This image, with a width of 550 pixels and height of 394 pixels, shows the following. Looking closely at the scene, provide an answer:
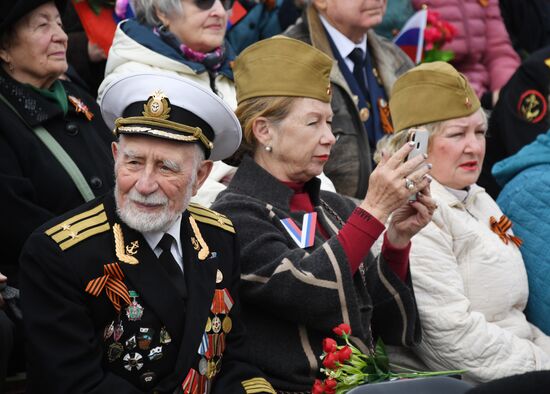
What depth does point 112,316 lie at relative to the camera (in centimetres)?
376

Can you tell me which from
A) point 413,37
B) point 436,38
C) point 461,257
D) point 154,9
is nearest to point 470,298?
point 461,257

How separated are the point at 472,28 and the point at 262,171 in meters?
4.14

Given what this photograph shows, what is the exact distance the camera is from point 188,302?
3.88 m

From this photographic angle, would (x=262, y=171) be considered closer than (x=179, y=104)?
No

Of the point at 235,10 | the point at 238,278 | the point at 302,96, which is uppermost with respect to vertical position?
the point at 302,96

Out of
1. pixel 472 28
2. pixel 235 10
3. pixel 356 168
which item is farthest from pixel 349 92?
pixel 472 28

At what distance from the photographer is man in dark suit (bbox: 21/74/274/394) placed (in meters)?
3.66

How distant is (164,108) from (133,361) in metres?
0.91

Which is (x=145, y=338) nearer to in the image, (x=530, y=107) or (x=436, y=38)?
(x=530, y=107)

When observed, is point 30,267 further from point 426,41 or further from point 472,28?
point 472,28

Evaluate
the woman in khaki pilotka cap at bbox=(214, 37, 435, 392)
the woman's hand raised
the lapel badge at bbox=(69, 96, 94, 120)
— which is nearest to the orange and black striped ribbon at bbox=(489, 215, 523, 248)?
the woman in khaki pilotka cap at bbox=(214, 37, 435, 392)

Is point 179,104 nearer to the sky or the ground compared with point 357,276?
nearer to the sky

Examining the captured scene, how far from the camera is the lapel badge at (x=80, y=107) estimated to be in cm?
514

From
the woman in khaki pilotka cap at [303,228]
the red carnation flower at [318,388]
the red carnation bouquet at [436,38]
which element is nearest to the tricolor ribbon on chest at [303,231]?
the woman in khaki pilotka cap at [303,228]
